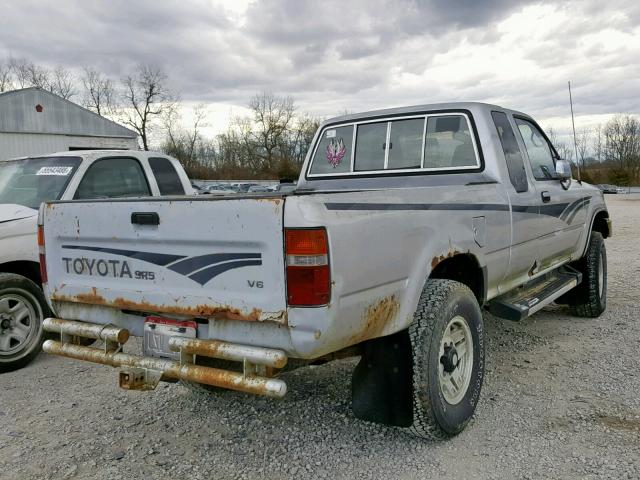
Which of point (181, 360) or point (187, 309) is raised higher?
point (187, 309)

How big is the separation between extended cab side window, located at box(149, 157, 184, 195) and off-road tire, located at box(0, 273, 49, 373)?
176 cm

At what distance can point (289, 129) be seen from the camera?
67375 millimetres

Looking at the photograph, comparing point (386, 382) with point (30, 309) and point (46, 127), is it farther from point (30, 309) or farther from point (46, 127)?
point (46, 127)

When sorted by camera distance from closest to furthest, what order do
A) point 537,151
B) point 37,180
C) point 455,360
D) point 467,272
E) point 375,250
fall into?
point 375,250 < point 455,360 < point 467,272 < point 537,151 < point 37,180

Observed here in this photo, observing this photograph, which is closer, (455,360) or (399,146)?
(455,360)

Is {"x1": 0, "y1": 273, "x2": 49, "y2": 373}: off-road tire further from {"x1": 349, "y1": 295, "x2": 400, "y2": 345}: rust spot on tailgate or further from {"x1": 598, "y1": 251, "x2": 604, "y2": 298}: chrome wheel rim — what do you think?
{"x1": 598, "y1": 251, "x2": 604, "y2": 298}: chrome wheel rim

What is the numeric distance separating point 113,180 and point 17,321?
1.72 metres

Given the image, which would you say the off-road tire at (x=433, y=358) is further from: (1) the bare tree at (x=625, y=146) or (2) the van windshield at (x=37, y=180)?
(1) the bare tree at (x=625, y=146)

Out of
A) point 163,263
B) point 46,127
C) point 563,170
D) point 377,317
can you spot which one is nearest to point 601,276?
point 563,170

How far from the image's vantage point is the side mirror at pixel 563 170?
195 inches

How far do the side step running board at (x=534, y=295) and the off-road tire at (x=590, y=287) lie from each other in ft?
1.29

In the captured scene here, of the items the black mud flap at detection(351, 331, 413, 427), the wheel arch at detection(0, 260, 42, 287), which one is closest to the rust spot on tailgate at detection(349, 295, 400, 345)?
the black mud flap at detection(351, 331, 413, 427)

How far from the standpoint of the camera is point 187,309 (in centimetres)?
279

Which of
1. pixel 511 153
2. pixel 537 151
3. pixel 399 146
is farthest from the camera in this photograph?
pixel 537 151
